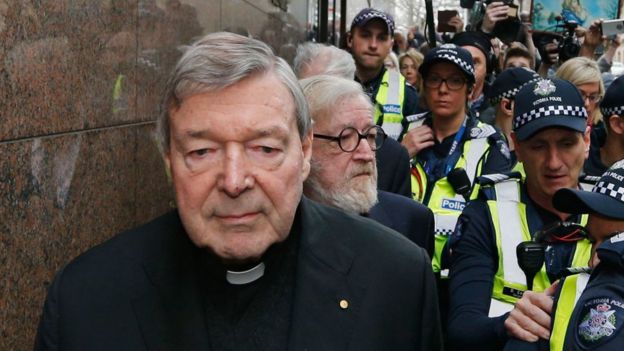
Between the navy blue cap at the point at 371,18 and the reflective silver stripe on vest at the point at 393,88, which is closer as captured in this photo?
the reflective silver stripe on vest at the point at 393,88

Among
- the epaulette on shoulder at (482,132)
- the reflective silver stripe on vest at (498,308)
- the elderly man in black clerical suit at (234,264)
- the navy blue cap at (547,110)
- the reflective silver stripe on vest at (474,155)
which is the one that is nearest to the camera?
the elderly man in black clerical suit at (234,264)

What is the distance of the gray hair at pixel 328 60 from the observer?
541 centimetres

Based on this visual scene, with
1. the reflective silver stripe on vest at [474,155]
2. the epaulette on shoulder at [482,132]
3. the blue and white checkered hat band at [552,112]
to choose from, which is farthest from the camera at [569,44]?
the blue and white checkered hat band at [552,112]

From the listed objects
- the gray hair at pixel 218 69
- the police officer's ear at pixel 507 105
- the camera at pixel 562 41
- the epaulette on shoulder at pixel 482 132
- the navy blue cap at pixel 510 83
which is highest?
the gray hair at pixel 218 69

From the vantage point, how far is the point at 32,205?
2990mm

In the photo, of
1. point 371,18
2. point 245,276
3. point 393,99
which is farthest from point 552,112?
point 371,18

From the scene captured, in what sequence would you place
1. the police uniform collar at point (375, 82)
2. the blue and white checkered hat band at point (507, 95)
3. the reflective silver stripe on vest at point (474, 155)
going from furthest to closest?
the police uniform collar at point (375, 82)
the blue and white checkered hat band at point (507, 95)
the reflective silver stripe on vest at point (474, 155)

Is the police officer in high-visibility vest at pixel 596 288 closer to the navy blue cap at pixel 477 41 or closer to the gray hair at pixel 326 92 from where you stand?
the gray hair at pixel 326 92

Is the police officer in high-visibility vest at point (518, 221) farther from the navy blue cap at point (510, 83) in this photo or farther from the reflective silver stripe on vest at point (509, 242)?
the navy blue cap at point (510, 83)

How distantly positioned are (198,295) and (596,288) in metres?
1.06

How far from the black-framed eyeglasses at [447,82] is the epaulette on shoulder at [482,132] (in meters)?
0.30

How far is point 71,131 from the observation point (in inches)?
131

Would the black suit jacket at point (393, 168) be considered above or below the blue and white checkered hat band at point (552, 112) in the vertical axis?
below

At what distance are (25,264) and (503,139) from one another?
277cm
